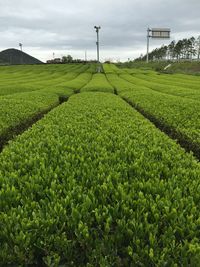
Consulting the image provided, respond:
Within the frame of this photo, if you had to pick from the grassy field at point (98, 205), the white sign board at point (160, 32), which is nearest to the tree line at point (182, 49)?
the white sign board at point (160, 32)

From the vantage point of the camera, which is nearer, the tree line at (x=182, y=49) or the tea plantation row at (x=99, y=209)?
the tea plantation row at (x=99, y=209)

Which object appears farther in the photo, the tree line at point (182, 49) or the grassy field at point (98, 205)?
the tree line at point (182, 49)

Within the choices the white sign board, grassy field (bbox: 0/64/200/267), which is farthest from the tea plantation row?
the white sign board

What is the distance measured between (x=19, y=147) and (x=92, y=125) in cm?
292

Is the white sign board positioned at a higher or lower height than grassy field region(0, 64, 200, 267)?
higher

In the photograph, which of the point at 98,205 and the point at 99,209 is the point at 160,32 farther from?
the point at 99,209

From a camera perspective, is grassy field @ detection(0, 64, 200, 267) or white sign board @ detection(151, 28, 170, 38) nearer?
grassy field @ detection(0, 64, 200, 267)

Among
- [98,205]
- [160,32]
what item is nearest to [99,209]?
[98,205]

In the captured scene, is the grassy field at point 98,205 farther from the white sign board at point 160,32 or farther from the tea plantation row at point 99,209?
the white sign board at point 160,32

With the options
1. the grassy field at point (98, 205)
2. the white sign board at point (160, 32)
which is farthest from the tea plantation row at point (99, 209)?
the white sign board at point (160, 32)

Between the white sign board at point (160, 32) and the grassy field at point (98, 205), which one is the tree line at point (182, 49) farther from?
the grassy field at point (98, 205)

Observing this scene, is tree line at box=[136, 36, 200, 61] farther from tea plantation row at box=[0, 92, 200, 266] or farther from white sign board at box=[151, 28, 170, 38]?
tea plantation row at box=[0, 92, 200, 266]

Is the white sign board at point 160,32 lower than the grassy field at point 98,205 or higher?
higher

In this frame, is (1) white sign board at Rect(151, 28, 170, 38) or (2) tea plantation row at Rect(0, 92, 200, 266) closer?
(2) tea plantation row at Rect(0, 92, 200, 266)
